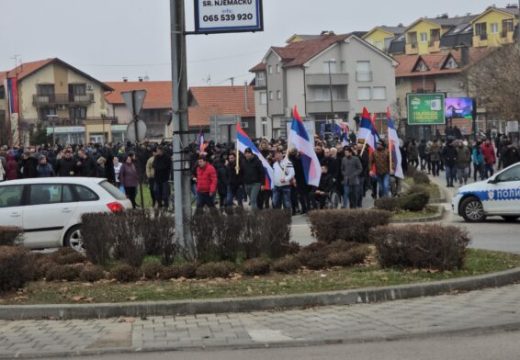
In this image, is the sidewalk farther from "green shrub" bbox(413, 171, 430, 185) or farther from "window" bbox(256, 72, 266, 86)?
"window" bbox(256, 72, 266, 86)

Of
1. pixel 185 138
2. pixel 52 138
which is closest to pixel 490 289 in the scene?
pixel 185 138

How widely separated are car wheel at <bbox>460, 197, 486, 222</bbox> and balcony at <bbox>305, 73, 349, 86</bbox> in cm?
7310

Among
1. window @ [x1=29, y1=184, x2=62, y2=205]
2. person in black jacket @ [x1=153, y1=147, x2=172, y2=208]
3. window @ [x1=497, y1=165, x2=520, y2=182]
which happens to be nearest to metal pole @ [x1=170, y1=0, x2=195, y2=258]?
window @ [x1=29, y1=184, x2=62, y2=205]

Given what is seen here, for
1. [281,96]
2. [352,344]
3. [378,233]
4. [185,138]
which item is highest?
[281,96]

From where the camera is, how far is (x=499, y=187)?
20.7m

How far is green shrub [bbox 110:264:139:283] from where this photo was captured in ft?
37.2

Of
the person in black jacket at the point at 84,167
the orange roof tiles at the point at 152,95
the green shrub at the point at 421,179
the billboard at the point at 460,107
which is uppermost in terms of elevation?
the orange roof tiles at the point at 152,95

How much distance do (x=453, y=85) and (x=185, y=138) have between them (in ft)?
310

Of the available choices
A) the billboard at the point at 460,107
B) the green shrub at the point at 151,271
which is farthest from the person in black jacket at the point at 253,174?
the billboard at the point at 460,107

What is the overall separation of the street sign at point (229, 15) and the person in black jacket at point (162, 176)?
44.9 feet

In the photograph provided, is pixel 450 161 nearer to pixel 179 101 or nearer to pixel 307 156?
pixel 307 156

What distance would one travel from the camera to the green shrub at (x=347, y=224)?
13.6 meters

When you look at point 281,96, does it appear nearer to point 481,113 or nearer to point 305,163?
point 481,113

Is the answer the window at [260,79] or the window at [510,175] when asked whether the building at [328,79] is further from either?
the window at [510,175]
